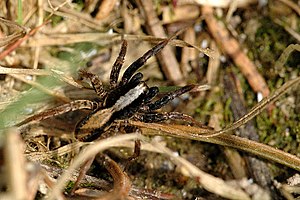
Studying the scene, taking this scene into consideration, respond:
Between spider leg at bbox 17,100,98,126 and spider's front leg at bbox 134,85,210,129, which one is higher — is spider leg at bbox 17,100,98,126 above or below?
below

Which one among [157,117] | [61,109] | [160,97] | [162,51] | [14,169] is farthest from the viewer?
[162,51]

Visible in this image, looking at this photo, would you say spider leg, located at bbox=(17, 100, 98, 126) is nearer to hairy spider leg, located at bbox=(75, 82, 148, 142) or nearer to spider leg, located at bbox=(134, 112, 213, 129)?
hairy spider leg, located at bbox=(75, 82, 148, 142)

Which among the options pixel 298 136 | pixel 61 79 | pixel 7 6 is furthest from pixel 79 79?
pixel 298 136

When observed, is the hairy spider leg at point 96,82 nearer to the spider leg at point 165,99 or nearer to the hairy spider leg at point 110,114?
the hairy spider leg at point 110,114

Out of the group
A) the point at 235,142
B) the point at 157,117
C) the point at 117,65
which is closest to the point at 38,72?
the point at 117,65

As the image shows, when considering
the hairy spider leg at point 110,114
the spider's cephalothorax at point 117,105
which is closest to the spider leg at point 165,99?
the spider's cephalothorax at point 117,105

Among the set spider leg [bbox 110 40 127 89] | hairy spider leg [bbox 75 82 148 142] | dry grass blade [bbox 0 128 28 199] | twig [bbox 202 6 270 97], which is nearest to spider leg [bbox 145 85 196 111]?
hairy spider leg [bbox 75 82 148 142]

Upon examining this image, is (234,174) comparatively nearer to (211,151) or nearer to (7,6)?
(211,151)

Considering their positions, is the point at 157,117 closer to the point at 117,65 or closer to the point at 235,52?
the point at 117,65

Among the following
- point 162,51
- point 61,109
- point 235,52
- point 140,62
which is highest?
point 235,52
